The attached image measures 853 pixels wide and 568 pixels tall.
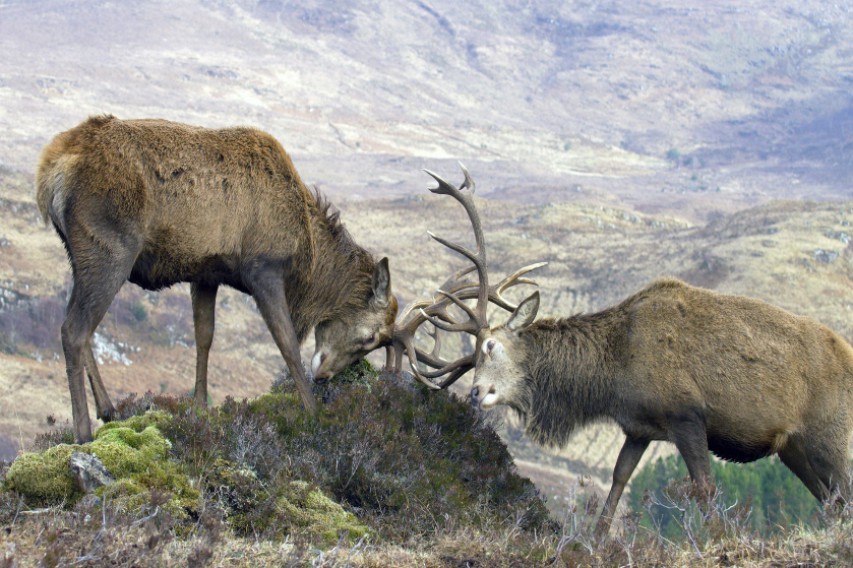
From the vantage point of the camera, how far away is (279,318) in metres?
10.6

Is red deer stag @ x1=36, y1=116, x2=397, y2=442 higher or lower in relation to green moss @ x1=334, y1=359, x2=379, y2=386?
higher

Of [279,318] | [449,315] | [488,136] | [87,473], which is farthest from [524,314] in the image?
[488,136]

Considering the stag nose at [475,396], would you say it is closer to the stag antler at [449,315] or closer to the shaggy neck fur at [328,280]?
the stag antler at [449,315]

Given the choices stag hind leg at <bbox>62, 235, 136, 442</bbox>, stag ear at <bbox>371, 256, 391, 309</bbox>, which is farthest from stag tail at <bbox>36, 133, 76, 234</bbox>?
stag ear at <bbox>371, 256, 391, 309</bbox>

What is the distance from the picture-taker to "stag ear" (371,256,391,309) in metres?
11.3

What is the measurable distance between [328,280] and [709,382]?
12.6 ft

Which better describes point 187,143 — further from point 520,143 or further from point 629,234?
point 520,143

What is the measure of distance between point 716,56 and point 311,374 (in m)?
154

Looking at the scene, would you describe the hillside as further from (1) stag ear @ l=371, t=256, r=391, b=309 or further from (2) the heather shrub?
(2) the heather shrub

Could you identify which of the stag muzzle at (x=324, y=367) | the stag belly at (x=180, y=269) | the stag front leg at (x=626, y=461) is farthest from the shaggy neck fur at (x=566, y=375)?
the stag belly at (x=180, y=269)

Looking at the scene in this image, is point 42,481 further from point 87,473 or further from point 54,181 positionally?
point 54,181

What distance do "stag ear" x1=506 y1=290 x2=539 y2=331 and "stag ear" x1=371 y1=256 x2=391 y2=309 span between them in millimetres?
1274

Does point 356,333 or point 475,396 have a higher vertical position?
point 356,333

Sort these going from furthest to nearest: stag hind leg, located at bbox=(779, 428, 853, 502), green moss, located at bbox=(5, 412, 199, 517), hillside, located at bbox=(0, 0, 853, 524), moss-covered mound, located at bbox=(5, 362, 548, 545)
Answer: hillside, located at bbox=(0, 0, 853, 524) → stag hind leg, located at bbox=(779, 428, 853, 502) → moss-covered mound, located at bbox=(5, 362, 548, 545) → green moss, located at bbox=(5, 412, 199, 517)
